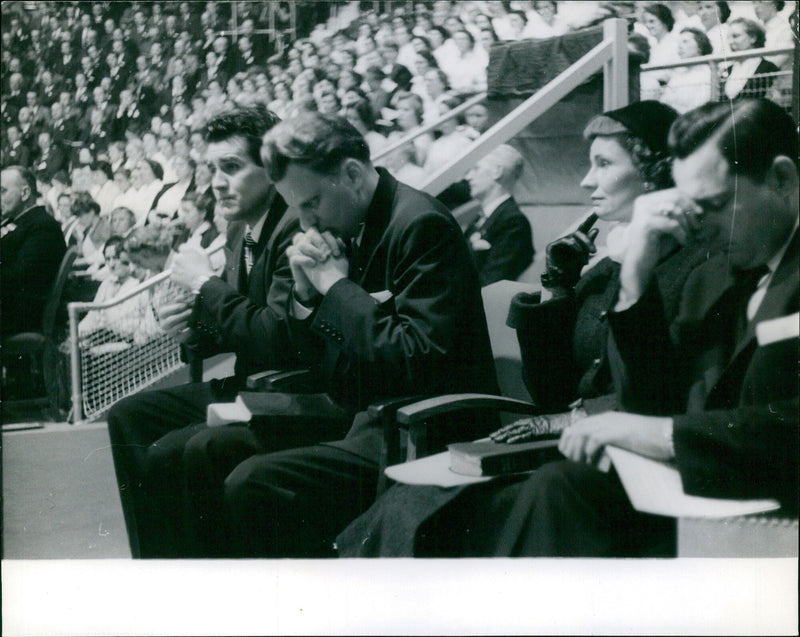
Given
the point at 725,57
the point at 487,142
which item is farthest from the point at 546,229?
the point at 725,57

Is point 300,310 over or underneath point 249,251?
underneath

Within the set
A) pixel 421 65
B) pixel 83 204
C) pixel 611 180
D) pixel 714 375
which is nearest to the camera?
pixel 714 375

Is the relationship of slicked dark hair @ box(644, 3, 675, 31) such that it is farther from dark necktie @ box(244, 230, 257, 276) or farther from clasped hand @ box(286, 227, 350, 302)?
dark necktie @ box(244, 230, 257, 276)

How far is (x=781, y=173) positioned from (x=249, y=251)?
2023 millimetres

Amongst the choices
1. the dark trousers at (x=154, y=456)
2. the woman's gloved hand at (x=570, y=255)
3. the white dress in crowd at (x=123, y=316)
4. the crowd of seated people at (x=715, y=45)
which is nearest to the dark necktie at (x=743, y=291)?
the woman's gloved hand at (x=570, y=255)

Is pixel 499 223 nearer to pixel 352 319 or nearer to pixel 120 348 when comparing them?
pixel 352 319

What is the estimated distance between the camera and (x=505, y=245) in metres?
3.41

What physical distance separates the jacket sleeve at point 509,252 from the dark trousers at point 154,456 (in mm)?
1123

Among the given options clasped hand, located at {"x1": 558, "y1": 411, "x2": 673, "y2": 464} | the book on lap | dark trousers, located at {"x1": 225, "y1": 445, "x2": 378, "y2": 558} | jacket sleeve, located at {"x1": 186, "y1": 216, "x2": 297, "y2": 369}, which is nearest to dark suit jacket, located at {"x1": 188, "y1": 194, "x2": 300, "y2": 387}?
jacket sleeve, located at {"x1": 186, "y1": 216, "x2": 297, "y2": 369}

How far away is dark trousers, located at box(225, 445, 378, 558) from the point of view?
338 centimetres

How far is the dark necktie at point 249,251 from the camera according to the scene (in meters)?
3.60

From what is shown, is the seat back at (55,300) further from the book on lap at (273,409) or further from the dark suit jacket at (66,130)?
the book on lap at (273,409)

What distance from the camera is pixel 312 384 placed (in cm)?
349

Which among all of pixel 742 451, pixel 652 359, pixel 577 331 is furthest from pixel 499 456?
pixel 742 451
